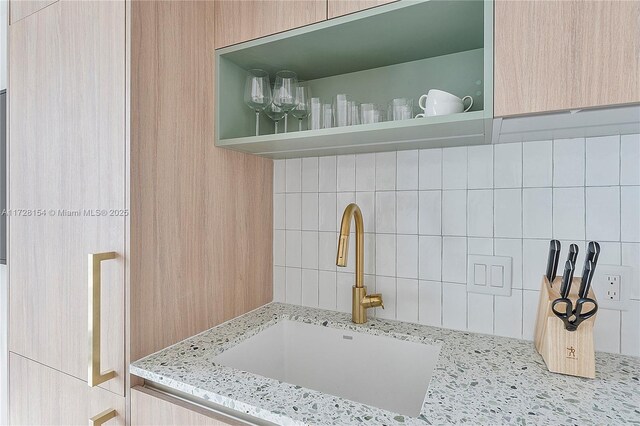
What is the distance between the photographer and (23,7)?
111 centimetres

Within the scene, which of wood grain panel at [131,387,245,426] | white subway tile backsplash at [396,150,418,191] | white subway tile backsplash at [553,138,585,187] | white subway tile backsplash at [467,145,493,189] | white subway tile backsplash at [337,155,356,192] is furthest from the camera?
white subway tile backsplash at [337,155,356,192]

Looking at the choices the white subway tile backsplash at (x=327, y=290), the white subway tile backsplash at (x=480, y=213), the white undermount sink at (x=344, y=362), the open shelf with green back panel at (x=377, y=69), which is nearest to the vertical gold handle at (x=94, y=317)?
the white undermount sink at (x=344, y=362)

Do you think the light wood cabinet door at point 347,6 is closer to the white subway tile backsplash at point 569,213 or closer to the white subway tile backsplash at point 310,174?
the white subway tile backsplash at point 310,174

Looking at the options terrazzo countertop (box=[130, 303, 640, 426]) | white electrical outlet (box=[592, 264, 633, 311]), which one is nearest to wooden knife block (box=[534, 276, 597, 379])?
terrazzo countertop (box=[130, 303, 640, 426])

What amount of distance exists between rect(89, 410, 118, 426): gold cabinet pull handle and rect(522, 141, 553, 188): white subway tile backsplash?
1319 mm

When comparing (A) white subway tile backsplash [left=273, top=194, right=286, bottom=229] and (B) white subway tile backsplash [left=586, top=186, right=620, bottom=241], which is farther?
(A) white subway tile backsplash [left=273, top=194, right=286, bottom=229]

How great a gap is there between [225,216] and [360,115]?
1.85ft

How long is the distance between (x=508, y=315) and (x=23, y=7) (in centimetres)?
182

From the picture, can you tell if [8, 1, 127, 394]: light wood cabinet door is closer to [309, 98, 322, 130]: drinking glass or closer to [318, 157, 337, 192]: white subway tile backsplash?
[309, 98, 322, 130]: drinking glass

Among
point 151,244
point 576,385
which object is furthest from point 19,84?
point 576,385

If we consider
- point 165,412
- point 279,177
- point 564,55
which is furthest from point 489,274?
point 165,412

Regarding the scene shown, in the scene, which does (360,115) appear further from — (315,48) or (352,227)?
(352,227)

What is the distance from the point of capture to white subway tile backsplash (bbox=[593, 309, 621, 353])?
95 centimetres

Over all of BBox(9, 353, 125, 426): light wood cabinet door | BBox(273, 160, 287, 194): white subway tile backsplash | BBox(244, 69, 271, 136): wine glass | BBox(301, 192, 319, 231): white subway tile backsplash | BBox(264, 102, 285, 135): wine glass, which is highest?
BBox(244, 69, 271, 136): wine glass
